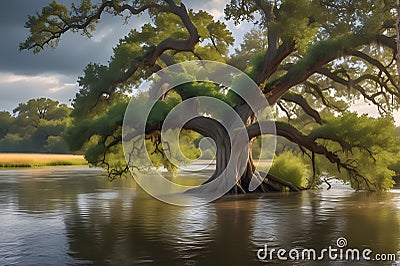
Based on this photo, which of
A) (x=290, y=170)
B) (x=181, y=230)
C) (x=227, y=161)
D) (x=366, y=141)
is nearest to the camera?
(x=181, y=230)

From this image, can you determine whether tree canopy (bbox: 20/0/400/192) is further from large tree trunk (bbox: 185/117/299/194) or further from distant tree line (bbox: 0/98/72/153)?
distant tree line (bbox: 0/98/72/153)

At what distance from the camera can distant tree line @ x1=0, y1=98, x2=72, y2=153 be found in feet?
390

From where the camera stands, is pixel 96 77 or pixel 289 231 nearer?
pixel 289 231

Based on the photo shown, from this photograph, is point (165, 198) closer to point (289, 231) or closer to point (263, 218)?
point (263, 218)

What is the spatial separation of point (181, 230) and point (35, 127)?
12014 centimetres

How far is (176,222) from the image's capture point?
18703 millimetres

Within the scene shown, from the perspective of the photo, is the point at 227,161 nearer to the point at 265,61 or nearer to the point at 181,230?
the point at 265,61

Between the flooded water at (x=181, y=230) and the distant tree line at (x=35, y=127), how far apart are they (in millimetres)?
93056

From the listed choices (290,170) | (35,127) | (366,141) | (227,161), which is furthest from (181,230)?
(35,127)

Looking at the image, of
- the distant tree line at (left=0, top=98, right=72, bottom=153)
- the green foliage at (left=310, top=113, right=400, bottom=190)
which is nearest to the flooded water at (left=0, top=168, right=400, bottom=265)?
the green foliage at (left=310, top=113, right=400, bottom=190)

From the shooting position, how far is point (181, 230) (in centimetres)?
1670

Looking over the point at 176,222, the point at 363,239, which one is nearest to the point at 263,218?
the point at 176,222

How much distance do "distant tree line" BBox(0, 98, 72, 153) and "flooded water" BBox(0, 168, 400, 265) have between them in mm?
93056

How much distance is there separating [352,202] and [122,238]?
16022 millimetres
